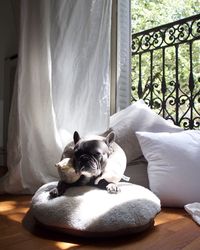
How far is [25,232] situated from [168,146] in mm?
791

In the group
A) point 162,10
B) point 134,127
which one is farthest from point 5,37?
point 162,10

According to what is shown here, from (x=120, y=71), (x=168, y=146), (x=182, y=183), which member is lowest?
(x=182, y=183)

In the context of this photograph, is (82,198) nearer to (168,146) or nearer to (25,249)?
(25,249)

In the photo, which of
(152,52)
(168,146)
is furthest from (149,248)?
(152,52)

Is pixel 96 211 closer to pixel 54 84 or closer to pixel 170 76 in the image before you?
pixel 54 84

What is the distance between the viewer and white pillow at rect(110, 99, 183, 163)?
1614 mm

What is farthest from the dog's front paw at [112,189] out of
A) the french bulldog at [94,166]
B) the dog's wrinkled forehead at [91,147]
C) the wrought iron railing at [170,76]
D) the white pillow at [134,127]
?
the wrought iron railing at [170,76]

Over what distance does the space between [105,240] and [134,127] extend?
2.73 feet

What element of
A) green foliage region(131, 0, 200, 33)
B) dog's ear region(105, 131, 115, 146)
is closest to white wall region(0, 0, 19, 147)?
dog's ear region(105, 131, 115, 146)

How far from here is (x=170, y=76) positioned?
2.46 meters

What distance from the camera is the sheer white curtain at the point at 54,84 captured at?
5.31 feet

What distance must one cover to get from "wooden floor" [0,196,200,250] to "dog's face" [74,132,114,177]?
0.27 metres

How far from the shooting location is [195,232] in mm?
1010

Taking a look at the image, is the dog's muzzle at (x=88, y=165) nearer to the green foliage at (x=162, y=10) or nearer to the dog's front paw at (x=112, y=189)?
the dog's front paw at (x=112, y=189)
